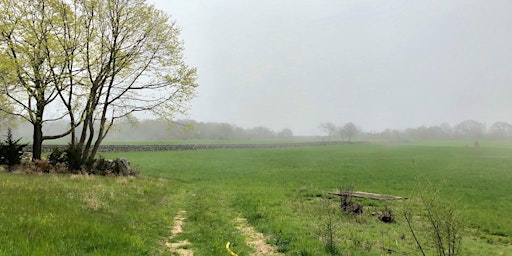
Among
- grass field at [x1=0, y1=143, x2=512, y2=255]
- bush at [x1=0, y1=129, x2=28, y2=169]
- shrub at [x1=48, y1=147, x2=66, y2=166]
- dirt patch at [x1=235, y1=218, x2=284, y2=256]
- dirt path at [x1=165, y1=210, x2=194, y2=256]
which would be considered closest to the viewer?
grass field at [x1=0, y1=143, x2=512, y2=255]

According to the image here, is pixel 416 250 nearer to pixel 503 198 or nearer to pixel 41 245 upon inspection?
pixel 41 245

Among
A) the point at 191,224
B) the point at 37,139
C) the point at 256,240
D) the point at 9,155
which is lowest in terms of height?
the point at 256,240

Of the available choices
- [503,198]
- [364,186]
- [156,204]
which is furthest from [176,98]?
[503,198]

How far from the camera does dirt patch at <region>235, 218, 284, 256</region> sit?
9.91 meters

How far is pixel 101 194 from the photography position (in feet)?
47.5

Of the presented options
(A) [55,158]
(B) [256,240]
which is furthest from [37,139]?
(B) [256,240]

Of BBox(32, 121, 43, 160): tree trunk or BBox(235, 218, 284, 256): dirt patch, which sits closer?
BBox(235, 218, 284, 256): dirt patch

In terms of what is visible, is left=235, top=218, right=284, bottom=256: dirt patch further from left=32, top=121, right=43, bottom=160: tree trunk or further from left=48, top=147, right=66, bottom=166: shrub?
left=32, top=121, right=43, bottom=160: tree trunk

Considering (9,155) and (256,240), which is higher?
(9,155)

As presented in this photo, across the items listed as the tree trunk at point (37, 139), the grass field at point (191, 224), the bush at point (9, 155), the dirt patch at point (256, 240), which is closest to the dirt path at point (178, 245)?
the grass field at point (191, 224)

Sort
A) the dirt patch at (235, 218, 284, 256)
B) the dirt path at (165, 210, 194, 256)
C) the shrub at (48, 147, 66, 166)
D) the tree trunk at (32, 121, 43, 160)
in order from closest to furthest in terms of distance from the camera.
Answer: the dirt path at (165, 210, 194, 256)
the dirt patch at (235, 218, 284, 256)
the shrub at (48, 147, 66, 166)
the tree trunk at (32, 121, 43, 160)

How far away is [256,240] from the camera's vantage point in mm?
11125

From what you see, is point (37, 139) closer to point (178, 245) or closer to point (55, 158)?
point (55, 158)

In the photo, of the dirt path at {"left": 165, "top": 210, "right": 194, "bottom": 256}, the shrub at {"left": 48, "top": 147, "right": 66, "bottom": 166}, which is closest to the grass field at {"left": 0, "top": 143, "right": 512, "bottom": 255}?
the dirt path at {"left": 165, "top": 210, "right": 194, "bottom": 256}
